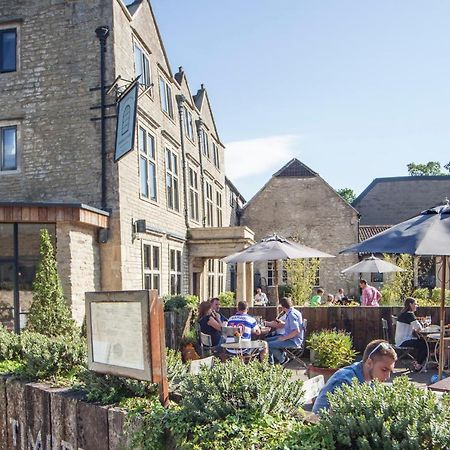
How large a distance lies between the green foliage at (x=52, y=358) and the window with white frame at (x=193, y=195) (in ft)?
49.8

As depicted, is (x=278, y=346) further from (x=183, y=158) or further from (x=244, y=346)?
(x=183, y=158)

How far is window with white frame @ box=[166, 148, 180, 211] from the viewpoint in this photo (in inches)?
694

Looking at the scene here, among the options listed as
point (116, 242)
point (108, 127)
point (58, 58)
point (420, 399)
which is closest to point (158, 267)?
point (116, 242)

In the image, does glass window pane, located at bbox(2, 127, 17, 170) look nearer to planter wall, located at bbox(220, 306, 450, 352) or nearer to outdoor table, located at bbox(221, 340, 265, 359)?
planter wall, located at bbox(220, 306, 450, 352)

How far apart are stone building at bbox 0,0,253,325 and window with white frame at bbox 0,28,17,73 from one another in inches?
1.0

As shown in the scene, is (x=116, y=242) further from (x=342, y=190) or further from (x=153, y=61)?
(x=342, y=190)

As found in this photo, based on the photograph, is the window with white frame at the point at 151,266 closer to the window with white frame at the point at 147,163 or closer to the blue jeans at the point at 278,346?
the window with white frame at the point at 147,163

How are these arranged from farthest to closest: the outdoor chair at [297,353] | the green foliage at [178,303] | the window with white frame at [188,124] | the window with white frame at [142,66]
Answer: the window with white frame at [188,124], the window with white frame at [142,66], the green foliage at [178,303], the outdoor chair at [297,353]

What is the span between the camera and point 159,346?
12.6ft

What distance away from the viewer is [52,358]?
16.9 feet

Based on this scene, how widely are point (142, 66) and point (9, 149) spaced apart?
4.52 m

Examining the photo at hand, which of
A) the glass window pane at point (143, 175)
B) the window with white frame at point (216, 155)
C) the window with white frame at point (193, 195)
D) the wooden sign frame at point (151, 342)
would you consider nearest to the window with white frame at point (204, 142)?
the window with white frame at point (216, 155)

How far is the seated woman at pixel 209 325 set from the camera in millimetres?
9711

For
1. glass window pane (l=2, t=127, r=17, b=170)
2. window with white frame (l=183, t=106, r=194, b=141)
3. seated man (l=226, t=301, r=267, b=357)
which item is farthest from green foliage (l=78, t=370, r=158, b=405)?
window with white frame (l=183, t=106, r=194, b=141)
